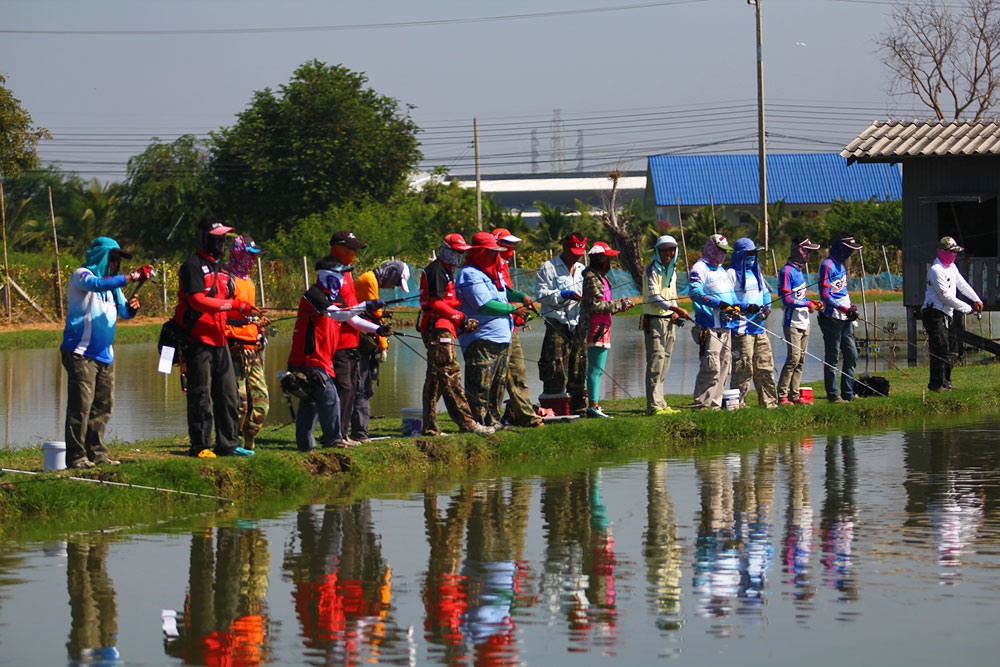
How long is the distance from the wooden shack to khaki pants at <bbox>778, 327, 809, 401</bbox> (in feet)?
27.0

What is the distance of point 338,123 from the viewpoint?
53219 mm

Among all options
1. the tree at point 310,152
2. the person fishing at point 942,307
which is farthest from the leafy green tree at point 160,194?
the person fishing at point 942,307

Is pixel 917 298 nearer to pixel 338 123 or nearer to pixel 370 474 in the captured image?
pixel 370 474

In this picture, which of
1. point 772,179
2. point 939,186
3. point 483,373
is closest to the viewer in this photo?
point 483,373

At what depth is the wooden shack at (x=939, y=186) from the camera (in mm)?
22797

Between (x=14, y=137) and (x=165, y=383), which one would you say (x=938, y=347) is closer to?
(x=165, y=383)

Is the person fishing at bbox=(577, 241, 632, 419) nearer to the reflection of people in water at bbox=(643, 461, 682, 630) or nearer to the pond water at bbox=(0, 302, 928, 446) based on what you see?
the pond water at bbox=(0, 302, 928, 446)

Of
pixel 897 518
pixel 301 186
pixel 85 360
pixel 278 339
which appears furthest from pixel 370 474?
pixel 301 186

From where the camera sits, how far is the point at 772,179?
75.8 metres

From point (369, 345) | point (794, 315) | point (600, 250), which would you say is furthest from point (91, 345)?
point (794, 315)

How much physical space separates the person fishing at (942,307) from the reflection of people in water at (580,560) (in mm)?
6620

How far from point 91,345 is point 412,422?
3249mm

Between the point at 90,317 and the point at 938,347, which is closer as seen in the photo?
the point at 90,317

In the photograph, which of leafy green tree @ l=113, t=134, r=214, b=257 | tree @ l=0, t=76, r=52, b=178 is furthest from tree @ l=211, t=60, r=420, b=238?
tree @ l=0, t=76, r=52, b=178
